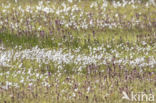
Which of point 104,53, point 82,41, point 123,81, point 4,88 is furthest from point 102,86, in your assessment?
point 82,41

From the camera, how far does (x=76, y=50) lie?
14797 millimetres

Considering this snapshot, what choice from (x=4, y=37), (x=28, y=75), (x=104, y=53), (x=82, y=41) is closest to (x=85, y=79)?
(x=28, y=75)

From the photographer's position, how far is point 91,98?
9234 mm

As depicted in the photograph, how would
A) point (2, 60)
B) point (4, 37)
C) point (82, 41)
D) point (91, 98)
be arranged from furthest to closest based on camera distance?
point (4, 37) → point (82, 41) → point (2, 60) → point (91, 98)

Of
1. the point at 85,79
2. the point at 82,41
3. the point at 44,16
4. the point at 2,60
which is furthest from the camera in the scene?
the point at 44,16

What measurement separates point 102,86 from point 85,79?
1.41m

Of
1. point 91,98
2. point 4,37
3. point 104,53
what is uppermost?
point 4,37

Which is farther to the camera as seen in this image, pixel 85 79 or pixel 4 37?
pixel 4 37

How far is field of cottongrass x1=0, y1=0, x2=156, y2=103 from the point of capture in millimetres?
9867

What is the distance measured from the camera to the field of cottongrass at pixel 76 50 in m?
9.87

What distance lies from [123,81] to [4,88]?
294 centimetres

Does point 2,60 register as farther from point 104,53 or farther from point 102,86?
point 102,86

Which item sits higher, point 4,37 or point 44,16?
point 44,16

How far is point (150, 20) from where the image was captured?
17828 millimetres
